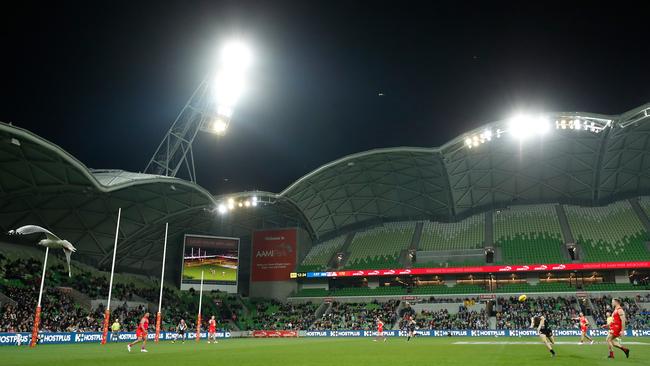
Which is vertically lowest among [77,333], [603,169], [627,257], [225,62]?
[77,333]

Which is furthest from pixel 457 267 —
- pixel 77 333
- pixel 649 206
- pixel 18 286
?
pixel 18 286

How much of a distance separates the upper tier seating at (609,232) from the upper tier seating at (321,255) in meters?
33.4

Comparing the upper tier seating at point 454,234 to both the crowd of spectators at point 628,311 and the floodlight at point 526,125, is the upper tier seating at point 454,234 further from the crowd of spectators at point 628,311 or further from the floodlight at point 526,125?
the floodlight at point 526,125

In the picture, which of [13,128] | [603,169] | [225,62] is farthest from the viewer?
[603,169]

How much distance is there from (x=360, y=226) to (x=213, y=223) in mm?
23377

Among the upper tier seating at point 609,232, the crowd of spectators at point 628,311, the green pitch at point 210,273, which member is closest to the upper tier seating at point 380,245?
the green pitch at point 210,273

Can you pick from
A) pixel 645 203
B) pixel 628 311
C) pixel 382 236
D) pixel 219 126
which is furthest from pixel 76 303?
pixel 645 203

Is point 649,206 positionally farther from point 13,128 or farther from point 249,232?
point 13,128

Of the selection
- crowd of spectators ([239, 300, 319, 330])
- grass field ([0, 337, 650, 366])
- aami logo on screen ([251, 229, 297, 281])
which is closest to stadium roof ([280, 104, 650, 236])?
aami logo on screen ([251, 229, 297, 281])

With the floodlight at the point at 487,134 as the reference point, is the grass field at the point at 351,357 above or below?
below

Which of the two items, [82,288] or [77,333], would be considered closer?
[77,333]

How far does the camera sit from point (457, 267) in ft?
208

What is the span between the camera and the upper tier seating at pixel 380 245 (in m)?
69.5

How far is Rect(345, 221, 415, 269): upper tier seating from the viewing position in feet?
228
